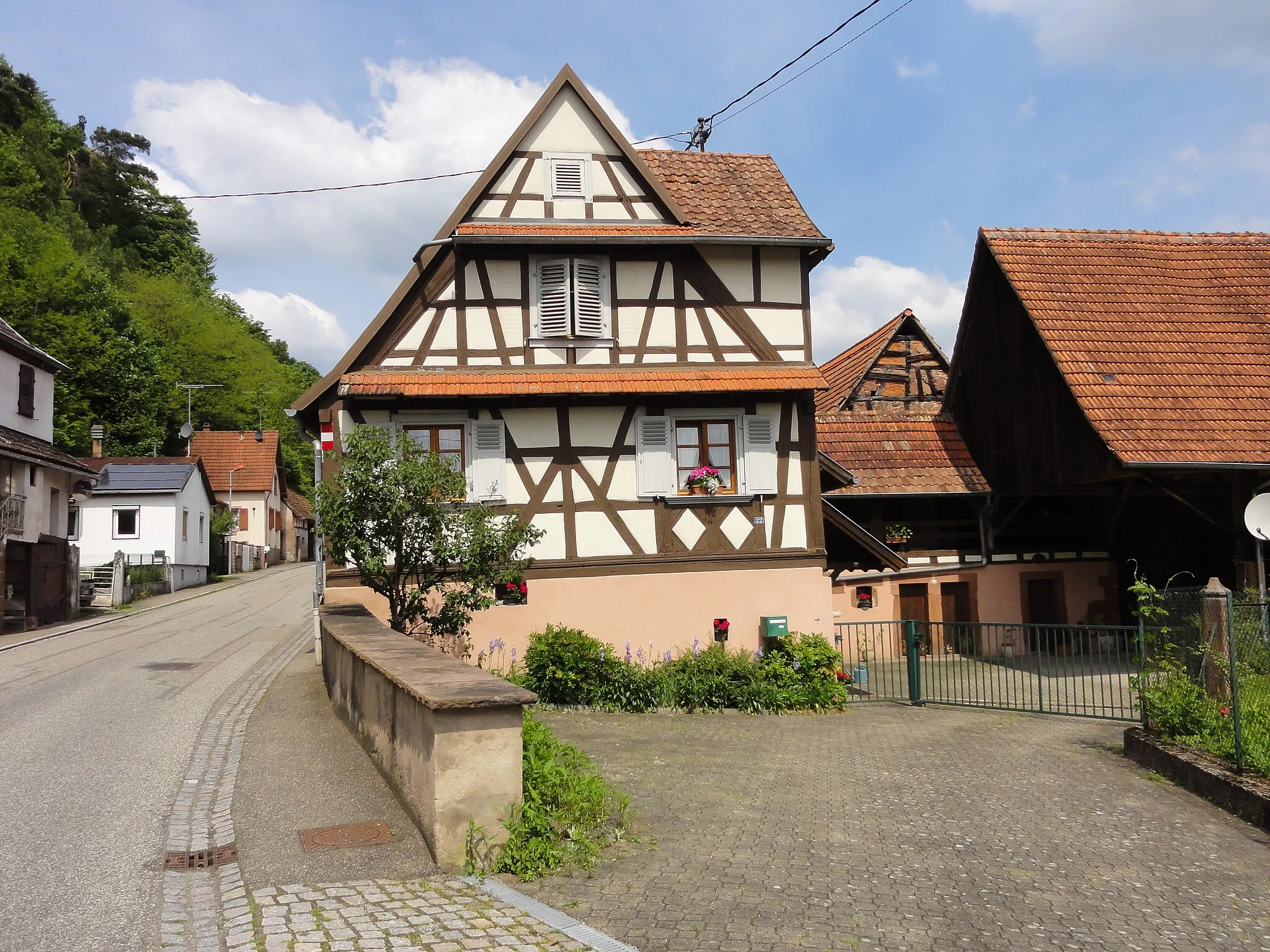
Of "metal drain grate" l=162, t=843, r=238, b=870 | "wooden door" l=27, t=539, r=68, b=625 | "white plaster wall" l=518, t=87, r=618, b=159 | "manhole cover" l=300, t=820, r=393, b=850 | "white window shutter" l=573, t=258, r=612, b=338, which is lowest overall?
"metal drain grate" l=162, t=843, r=238, b=870

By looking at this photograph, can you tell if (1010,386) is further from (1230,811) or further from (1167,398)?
(1230,811)

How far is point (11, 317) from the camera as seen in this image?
139 ft

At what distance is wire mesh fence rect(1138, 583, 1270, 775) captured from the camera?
9.12m

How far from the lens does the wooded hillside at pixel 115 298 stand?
4416cm

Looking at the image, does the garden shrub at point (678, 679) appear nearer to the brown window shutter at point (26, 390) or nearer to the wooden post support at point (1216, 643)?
the wooden post support at point (1216, 643)

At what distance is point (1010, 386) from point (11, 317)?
40746 mm

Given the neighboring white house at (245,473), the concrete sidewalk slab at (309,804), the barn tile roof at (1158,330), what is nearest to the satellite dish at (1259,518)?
the barn tile roof at (1158,330)

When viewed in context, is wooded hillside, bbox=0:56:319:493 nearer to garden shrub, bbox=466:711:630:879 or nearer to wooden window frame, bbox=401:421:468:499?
wooden window frame, bbox=401:421:468:499

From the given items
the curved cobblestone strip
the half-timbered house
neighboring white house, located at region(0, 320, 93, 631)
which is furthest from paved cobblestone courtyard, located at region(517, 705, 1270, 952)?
neighboring white house, located at region(0, 320, 93, 631)

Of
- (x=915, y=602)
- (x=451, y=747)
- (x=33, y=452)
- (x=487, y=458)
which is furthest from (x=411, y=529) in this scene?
(x=33, y=452)

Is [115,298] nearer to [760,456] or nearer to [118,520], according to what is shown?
[118,520]

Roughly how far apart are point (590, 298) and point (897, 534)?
8832 mm

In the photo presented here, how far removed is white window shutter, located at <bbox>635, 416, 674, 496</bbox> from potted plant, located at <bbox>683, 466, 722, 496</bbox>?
333mm

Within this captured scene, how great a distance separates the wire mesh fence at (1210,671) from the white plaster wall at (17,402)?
27184 mm
